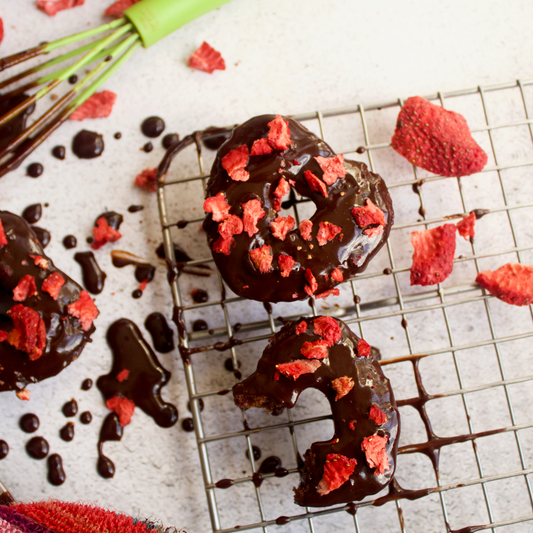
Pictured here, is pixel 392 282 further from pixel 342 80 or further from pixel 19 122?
pixel 19 122

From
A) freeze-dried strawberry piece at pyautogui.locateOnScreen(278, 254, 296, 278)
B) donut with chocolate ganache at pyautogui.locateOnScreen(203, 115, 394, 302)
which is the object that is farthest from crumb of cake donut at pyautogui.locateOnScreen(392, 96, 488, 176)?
freeze-dried strawberry piece at pyautogui.locateOnScreen(278, 254, 296, 278)

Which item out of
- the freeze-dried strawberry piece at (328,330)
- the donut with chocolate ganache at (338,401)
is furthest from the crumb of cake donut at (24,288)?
the freeze-dried strawberry piece at (328,330)

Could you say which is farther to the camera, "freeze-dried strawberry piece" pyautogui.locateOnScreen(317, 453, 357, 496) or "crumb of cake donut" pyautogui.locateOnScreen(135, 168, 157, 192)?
"crumb of cake donut" pyautogui.locateOnScreen(135, 168, 157, 192)

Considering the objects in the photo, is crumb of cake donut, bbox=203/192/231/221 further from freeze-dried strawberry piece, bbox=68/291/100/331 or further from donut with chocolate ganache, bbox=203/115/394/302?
freeze-dried strawberry piece, bbox=68/291/100/331

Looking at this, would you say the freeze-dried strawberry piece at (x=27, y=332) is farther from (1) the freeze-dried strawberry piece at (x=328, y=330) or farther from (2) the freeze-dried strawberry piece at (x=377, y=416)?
(2) the freeze-dried strawberry piece at (x=377, y=416)

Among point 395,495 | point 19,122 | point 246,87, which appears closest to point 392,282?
point 395,495

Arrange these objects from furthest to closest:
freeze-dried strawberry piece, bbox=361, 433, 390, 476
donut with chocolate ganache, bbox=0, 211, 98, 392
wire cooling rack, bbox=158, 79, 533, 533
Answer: wire cooling rack, bbox=158, 79, 533, 533, donut with chocolate ganache, bbox=0, 211, 98, 392, freeze-dried strawberry piece, bbox=361, 433, 390, 476

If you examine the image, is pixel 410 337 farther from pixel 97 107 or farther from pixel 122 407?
pixel 97 107

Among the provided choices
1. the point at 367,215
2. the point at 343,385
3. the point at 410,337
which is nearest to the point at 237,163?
the point at 367,215
